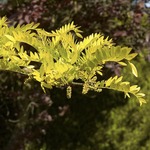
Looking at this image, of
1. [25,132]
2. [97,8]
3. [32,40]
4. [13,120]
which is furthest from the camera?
[13,120]

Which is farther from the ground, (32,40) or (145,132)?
(32,40)

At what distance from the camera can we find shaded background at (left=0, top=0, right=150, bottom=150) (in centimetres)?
492

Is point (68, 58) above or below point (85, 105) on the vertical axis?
above

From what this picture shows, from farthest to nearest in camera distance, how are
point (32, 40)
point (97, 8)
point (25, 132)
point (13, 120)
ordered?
point (13, 120), point (25, 132), point (97, 8), point (32, 40)

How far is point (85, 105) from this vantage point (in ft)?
20.9

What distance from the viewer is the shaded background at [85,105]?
4922 millimetres

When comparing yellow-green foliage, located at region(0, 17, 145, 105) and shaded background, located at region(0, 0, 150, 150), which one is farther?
shaded background, located at region(0, 0, 150, 150)

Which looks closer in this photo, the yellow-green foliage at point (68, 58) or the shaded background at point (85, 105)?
the yellow-green foliage at point (68, 58)

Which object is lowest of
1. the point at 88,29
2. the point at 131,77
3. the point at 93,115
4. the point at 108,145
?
the point at 108,145

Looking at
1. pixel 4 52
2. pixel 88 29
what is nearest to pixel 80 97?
pixel 88 29

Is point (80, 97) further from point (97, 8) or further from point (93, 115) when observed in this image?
point (97, 8)

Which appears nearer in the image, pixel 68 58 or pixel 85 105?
pixel 68 58

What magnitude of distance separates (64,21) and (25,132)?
4.99 feet

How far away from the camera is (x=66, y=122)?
6371 millimetres
